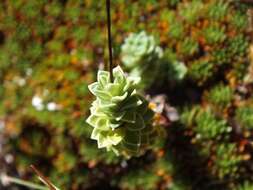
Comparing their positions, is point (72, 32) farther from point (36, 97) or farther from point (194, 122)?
point (194, 122)

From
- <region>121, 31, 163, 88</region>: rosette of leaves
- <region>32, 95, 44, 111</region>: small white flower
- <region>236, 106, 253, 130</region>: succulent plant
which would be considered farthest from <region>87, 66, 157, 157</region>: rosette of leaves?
<region>32, 95, 44, 111</region>: small white flower

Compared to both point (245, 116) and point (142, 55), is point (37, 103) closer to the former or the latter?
point (142, 55)

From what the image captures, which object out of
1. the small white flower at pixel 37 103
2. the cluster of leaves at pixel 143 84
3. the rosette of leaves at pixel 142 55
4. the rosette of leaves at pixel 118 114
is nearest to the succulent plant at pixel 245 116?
the cluster of leaves at pixel 143 84

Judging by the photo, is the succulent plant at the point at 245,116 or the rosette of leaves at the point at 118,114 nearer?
the rosette of leaves at the point at 118,114

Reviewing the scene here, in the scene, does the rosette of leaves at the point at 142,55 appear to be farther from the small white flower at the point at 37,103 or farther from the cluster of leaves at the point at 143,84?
the small white flower at the point at 37,103

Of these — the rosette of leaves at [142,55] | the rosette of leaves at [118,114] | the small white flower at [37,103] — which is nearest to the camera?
the rosette of leaves at [118,114]

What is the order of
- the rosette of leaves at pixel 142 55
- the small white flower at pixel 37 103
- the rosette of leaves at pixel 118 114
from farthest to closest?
the small white flower at pixel 37 103 → the rosette of leaves at pixel 142 55 → the rosette of leaves at pixel 118 114

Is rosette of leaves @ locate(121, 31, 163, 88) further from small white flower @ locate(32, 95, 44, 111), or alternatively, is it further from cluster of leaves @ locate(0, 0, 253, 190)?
small white flower @ locate(32, 95, 44, 111)
